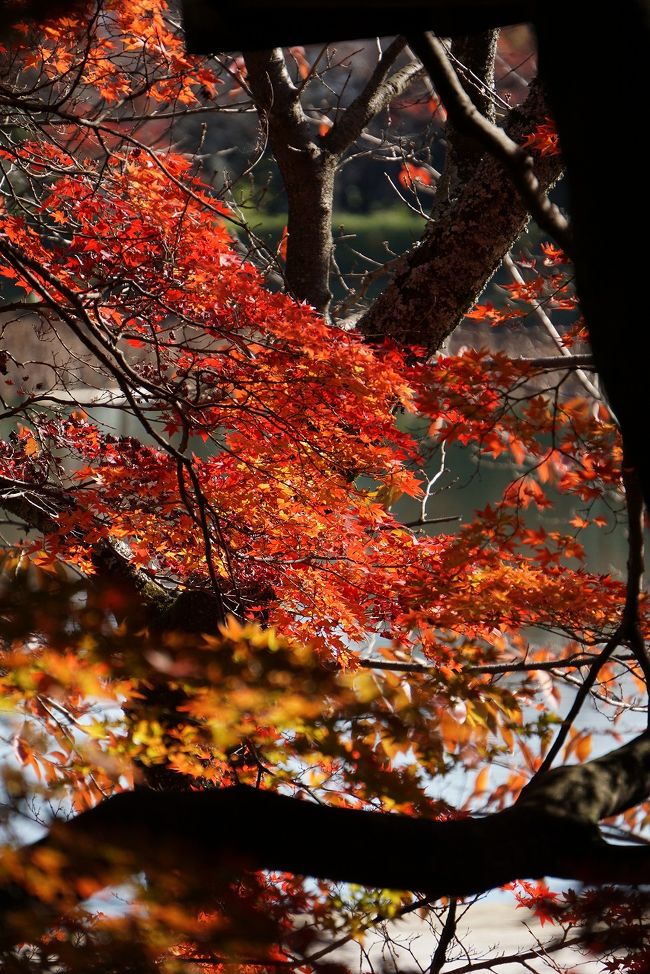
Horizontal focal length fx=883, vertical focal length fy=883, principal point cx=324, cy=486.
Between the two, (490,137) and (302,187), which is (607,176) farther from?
(302,187)

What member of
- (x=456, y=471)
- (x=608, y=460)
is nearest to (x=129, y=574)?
(x=608, y=460)

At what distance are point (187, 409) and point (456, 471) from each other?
1795cm

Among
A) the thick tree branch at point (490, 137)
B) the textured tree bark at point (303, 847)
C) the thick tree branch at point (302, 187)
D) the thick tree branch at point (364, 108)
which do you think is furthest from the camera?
the thick tree branch at point (364, 108)

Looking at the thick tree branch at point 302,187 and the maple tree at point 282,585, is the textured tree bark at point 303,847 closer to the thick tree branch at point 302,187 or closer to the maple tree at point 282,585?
the maple tree at point 282,585

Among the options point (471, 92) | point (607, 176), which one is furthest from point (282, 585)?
point (471, 92)

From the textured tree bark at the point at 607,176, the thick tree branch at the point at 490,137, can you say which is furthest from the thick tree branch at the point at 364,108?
the textured tree bark at the point at 607,176

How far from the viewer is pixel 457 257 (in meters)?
4.79

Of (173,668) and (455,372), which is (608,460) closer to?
(455,372)

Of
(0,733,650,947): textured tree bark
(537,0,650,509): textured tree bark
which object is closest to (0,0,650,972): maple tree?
(0,733,650,947): textured tree bark

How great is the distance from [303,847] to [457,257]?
3.83 m

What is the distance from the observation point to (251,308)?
3555mm

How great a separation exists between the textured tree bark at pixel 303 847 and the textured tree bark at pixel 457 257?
352cm

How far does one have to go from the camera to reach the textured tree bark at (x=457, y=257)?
4.66 meters

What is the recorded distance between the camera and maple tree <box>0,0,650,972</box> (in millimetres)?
1605
